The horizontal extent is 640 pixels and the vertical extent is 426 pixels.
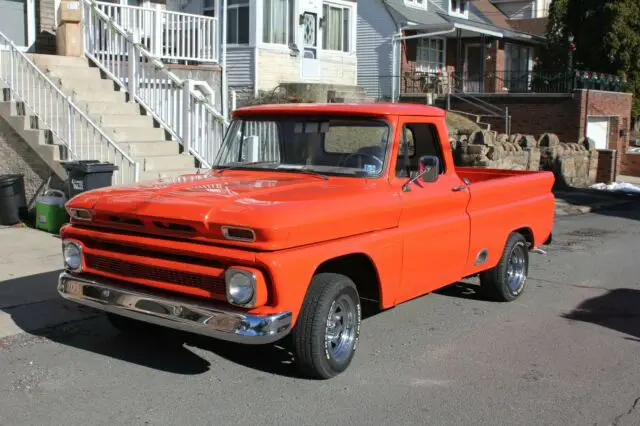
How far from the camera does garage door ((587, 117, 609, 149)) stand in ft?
83.8

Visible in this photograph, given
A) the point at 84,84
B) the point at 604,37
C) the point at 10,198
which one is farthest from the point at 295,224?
the point at 604,37

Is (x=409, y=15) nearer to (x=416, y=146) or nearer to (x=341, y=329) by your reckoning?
(x=416, y=146)

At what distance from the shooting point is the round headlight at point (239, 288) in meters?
4.67

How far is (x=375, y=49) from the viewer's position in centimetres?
2953

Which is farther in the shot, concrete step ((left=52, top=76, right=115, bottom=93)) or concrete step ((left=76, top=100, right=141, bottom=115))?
concrete step ((left=52, top=76, right=115, bottom=93))

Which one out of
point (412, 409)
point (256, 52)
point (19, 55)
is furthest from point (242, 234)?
point (256, 52)

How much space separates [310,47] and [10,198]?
1521 centimetres

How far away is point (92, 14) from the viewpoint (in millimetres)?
14141

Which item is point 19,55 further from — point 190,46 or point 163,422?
Answer: point 163,422

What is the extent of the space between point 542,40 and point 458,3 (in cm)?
413

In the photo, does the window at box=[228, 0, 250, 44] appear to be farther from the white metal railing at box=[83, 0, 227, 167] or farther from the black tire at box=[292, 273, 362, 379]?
the black tire at box=[292, 273, 362, 379]

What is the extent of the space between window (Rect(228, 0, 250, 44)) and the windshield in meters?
17.0

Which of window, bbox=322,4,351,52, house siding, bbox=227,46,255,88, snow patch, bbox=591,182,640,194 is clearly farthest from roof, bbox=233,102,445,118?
window, bbox=322,4,351,52

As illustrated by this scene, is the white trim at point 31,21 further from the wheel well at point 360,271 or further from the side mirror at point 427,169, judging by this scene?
the wheel well at point 360,271
